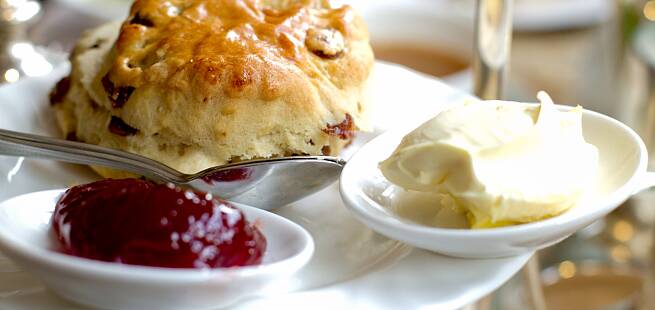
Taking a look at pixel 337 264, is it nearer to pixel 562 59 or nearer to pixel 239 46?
pixel 239 46

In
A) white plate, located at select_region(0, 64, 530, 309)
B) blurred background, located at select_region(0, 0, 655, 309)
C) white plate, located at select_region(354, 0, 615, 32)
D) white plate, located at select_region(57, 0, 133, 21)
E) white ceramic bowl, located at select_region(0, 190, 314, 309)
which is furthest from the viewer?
white plate, located at select_region(354, 0, 615, 32)

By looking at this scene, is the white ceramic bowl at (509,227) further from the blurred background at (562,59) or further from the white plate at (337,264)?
the blurred background at (562,59)

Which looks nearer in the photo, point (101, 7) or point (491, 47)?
point (491, 47)

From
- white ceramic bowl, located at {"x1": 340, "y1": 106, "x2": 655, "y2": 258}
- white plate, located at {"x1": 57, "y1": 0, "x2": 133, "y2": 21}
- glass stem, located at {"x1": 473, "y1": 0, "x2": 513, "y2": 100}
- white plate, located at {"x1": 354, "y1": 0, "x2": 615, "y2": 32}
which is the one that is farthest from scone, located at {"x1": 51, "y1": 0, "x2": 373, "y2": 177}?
white plate, located at {"x1": 354, "y1": 0, "x2": 615, "y2": 32}

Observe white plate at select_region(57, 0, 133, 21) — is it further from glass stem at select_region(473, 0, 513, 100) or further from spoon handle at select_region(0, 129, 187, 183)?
spoon handle at select_region(0, 129, 187, 183)

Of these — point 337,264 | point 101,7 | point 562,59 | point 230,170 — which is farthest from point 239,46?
point 562,59

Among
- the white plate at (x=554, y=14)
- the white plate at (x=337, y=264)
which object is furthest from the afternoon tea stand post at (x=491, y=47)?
the white plate at (x=554, y=14)

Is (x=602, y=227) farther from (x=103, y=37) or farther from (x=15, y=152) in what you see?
(x=15, y=152)
